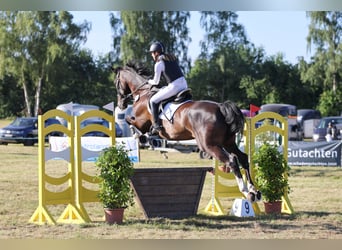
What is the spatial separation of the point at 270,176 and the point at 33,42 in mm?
25579

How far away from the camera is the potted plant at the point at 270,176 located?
7867 mm

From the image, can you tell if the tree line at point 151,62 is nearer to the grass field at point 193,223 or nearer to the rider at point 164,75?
the grass field at point 193,223

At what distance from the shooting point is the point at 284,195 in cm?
809

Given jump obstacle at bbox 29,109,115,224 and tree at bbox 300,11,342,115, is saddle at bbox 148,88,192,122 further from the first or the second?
tree at bbox 300,11,342,115

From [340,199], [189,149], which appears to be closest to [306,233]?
[340,199]

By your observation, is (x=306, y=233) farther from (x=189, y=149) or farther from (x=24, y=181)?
(x=189, y=149)

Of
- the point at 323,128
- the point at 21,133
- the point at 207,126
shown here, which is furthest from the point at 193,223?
the point at 323,128

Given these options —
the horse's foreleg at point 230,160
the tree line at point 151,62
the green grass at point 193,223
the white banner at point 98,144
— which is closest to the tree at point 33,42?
the tree line at point 151,62

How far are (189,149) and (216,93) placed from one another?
55.9 feet

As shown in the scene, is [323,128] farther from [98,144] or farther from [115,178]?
[115,178]

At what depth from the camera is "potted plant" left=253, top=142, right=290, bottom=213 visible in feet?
25.8

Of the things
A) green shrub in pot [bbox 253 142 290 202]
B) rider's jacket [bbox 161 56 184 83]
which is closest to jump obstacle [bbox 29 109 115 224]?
rider's jacket [bbox 161 56 184 83]

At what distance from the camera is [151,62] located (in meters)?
30.3

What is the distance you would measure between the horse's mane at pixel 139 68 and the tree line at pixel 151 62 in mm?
22246
